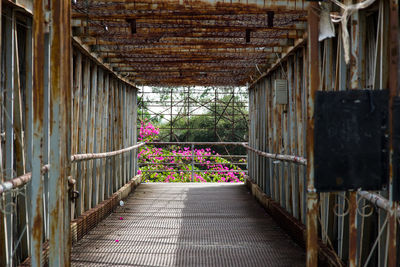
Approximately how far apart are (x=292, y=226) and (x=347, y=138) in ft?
10.1

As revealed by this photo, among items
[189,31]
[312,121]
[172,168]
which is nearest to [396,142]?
[312,121]

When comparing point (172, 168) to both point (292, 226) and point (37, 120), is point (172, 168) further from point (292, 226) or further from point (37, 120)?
point (37, 120)

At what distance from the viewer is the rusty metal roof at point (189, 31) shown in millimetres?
3803

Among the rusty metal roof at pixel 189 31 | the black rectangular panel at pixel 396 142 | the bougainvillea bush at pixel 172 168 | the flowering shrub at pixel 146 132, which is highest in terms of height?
the rusty metal roof at pixel 189 31

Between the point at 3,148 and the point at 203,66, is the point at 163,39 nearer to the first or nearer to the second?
the point at 203,66

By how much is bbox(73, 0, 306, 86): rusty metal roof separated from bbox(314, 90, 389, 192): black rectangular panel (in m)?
1.68

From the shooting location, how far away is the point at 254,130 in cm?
898

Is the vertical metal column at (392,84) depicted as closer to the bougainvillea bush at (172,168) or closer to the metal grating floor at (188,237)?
the metal grating floor at (188,237)

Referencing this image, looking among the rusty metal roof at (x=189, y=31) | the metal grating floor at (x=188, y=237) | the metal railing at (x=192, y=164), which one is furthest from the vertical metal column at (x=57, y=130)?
the metal railing at (x=192, y=164)

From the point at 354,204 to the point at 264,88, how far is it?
553 cm

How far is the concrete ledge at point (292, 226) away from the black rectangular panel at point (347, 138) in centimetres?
100

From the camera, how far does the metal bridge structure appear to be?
2189mm

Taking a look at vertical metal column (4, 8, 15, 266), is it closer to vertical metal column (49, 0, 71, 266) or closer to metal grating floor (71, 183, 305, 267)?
vertical metal column (49, 0, 71, 266)

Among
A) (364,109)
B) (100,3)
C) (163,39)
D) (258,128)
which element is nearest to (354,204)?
(364,109)
